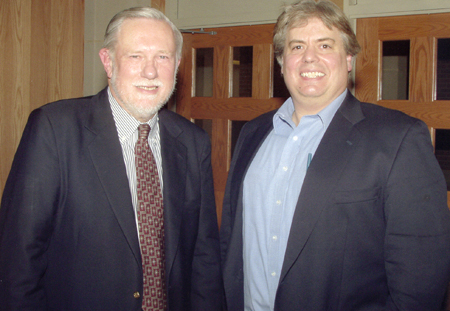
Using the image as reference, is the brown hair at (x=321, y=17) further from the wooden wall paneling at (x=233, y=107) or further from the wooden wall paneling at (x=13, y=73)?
the wooden wall paneling at (x=13, y=73)

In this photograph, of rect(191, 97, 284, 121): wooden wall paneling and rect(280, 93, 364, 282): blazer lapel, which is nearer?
rect(280, 93, 364, 282): blazer lapel

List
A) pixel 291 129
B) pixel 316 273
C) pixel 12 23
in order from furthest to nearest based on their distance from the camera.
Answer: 1. pixel 12 23
2. pixel 291 129
3. pixel 316 273

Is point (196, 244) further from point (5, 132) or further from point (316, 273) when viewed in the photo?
point (5, 132)

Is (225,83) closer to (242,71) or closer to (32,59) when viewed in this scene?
(242,71)

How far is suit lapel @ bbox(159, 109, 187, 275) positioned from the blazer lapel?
45 cm

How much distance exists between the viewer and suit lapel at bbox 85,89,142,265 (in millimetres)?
1376

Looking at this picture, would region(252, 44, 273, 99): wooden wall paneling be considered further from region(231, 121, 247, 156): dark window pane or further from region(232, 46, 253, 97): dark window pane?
region(231, 121, 247, 156): dark window pane

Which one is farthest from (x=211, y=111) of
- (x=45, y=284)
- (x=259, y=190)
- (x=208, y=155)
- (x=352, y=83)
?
(x=45, y=284)

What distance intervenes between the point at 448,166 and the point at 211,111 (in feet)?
6.08

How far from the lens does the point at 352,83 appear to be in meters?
2.71

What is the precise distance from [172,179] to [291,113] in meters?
0.57

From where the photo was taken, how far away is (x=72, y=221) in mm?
1358

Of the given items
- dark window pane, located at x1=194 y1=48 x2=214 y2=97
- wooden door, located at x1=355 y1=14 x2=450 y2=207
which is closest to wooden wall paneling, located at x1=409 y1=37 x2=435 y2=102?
wooden door, located at x1=355 y1=14 x2=450 y2=207

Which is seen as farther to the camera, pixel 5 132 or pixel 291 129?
pixel 5 132
